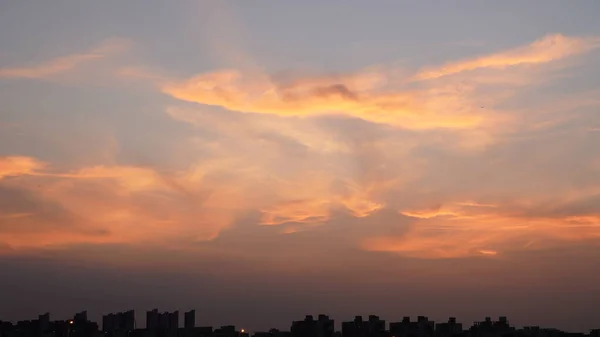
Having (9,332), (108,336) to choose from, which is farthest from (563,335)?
(9,332)

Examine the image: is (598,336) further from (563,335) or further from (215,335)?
(215,335)

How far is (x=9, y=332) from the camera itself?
127 m

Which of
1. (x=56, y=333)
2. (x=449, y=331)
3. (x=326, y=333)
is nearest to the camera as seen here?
(x=56, y=333)

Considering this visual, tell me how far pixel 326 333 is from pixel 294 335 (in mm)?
5969

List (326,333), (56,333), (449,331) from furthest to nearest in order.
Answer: (449,331) < (326,333) < (56,333)

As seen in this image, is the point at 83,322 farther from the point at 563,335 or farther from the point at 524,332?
the point at 563,335

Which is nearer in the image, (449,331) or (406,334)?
(406,334)

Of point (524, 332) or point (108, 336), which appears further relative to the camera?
point (524, 332)

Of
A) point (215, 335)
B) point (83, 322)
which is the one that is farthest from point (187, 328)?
point (83, 322)

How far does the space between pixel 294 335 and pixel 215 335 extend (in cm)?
1377

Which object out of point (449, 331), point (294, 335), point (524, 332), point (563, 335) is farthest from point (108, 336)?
point (563, 335)

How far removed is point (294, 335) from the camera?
443ft

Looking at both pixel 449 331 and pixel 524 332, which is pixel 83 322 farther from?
pixel 524 332

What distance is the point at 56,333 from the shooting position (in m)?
124
